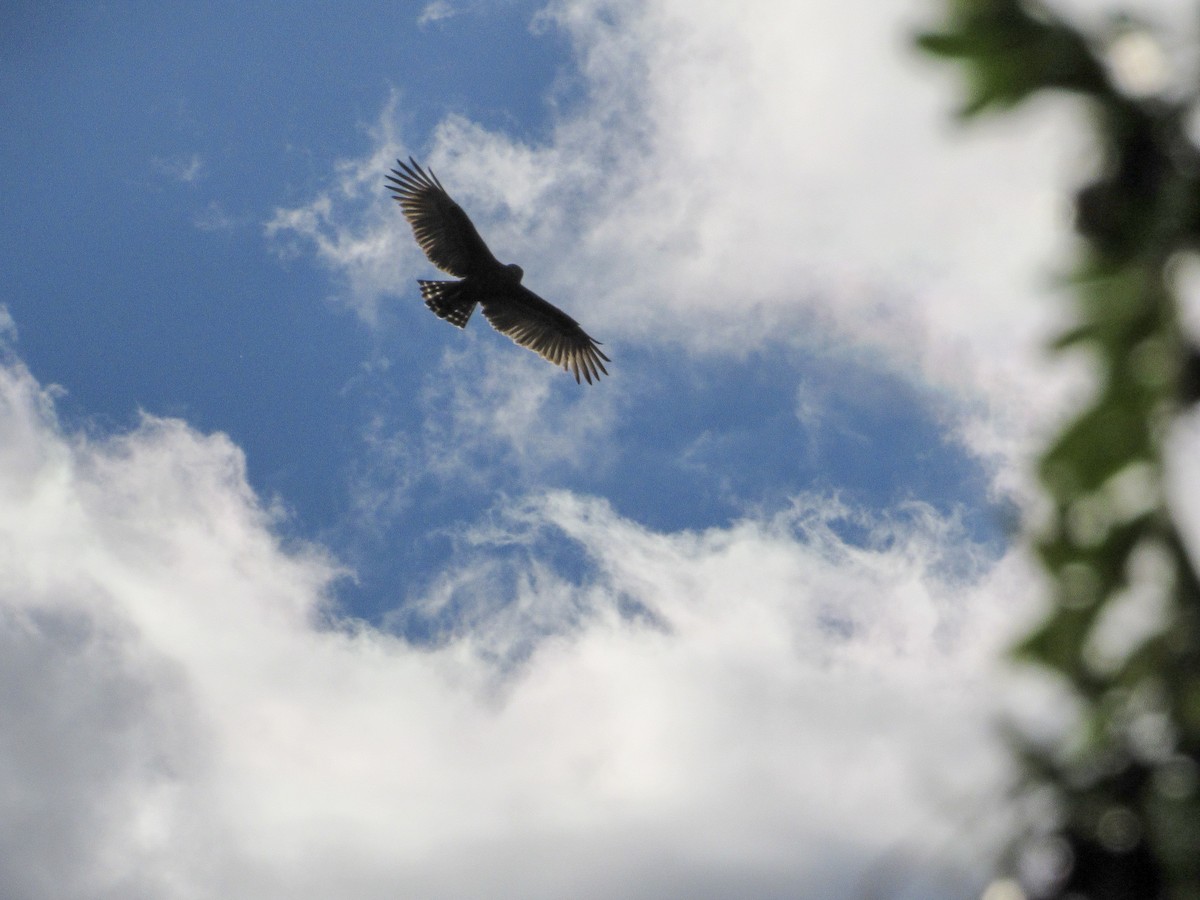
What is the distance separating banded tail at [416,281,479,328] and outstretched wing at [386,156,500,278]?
1.95 ft

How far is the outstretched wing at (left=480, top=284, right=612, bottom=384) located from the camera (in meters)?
25.7

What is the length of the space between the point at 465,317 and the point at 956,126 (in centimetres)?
2444

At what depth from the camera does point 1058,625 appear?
5.68ft

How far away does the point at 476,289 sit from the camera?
25500mm

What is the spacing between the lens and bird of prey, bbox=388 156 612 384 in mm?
24672

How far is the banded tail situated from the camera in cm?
2550

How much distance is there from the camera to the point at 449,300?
25656 mm

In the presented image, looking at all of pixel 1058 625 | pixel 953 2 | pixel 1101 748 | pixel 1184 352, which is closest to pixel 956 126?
pixel 953 2

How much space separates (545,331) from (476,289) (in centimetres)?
172

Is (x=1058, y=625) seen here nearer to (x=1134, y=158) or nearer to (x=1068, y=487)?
(x=1068, y=487)

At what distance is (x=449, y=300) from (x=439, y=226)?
1.64 m

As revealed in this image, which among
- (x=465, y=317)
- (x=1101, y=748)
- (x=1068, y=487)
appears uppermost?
(x=465, y=317)

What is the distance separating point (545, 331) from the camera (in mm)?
26094

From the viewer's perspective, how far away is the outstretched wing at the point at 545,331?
25672mm
